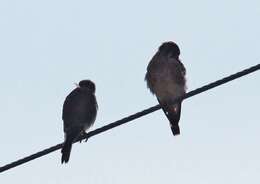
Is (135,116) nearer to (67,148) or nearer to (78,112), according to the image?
(67,148)

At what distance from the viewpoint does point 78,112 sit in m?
12.2

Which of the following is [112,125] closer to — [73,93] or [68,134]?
[68,134]

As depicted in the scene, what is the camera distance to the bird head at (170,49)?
11453 millimetres

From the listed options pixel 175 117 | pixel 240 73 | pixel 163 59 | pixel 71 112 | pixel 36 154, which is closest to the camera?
pixel 240 73

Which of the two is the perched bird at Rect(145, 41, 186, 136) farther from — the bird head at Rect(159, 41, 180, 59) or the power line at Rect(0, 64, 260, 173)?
the power line at Rect(0, 64, 260, 173)

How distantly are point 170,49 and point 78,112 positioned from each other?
1.70 meters

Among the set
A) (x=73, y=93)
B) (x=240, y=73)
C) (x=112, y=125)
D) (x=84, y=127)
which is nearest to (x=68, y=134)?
(x=84, y=127)

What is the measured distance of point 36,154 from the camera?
714cm

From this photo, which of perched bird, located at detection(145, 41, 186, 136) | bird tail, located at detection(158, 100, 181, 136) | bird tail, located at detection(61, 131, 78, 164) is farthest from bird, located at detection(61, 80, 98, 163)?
bird tail, located at detection(158, 100, 181, 136)

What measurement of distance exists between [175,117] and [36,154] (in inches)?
146

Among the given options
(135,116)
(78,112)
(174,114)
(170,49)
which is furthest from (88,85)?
(135,116)

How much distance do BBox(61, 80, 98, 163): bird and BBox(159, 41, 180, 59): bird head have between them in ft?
4.91

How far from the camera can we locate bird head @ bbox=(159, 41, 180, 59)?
37.6 ft

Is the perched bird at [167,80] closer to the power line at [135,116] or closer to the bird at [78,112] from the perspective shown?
the bird at [78,112]
